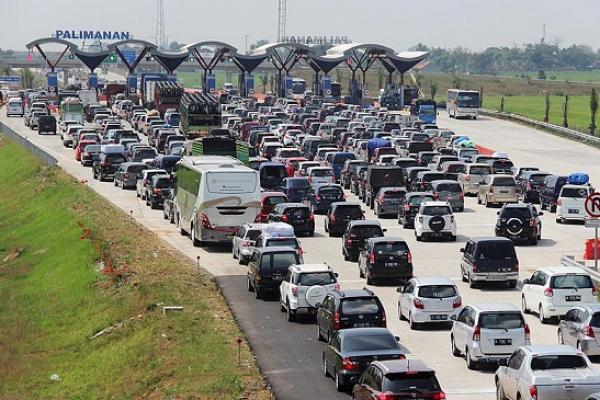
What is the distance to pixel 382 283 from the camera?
43.3m

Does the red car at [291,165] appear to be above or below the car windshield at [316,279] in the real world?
below

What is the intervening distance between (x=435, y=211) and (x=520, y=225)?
3.37 metres

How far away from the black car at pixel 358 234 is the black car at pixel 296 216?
6.58 m

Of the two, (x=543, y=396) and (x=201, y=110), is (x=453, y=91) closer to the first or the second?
(x=201, y=110)

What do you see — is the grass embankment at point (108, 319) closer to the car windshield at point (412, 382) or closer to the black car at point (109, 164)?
the car windshield at point (412, 382)

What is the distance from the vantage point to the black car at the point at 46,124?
374ft

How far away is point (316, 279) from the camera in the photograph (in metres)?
37.2

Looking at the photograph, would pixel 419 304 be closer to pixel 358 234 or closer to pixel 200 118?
pixel 358 234

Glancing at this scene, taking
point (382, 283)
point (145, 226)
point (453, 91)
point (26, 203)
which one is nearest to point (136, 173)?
point (26, 203)

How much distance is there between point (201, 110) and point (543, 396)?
69627 mm

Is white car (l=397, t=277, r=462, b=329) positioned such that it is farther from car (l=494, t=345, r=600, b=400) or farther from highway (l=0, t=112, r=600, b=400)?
car (l=494, t=345, r=600, b=400)

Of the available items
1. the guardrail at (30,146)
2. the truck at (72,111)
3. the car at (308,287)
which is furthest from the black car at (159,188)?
the truck at (72,111)

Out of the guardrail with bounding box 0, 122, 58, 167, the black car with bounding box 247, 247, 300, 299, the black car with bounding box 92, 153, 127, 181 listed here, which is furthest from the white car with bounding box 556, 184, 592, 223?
the guardrail with bounding box 0, 122, 58, 167

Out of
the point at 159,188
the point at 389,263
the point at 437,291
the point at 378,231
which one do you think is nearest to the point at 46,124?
the point at 159,188
